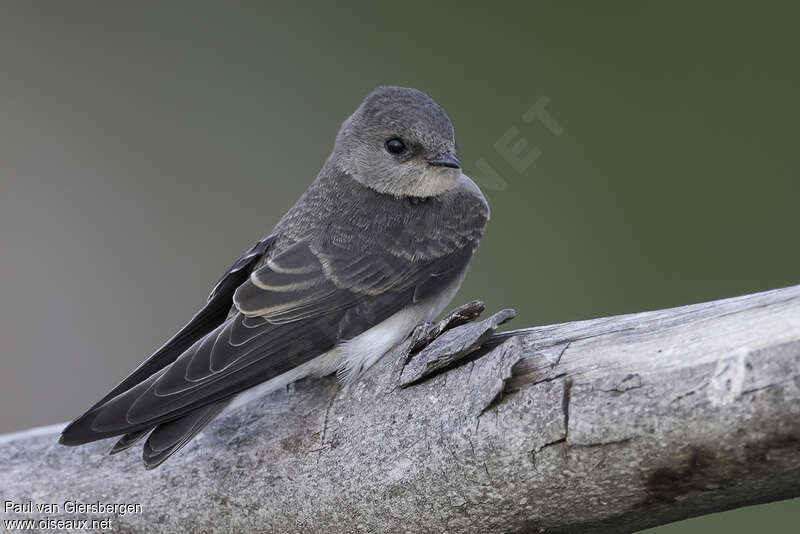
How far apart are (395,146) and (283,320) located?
1.92 ft

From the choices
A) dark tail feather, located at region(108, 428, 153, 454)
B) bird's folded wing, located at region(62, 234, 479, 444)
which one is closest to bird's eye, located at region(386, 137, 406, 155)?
bird's folded wing, located at region(62, 234, 479, 444)

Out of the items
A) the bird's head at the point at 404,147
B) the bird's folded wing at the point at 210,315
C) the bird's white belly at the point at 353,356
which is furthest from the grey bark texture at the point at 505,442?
the bird's head at the point at 404,147

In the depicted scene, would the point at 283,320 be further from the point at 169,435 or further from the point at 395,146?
the point at 395,146

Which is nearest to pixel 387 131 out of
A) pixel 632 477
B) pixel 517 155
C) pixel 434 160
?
pixel 434 160

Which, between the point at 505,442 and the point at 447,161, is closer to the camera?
the point at 505,442

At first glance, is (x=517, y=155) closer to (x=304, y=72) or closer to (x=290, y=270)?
(x=290, y=270)

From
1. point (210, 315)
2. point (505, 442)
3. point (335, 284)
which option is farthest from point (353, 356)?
point (505, 442)

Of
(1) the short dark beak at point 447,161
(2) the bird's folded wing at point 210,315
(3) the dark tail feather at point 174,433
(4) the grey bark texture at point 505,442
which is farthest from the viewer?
(1) the short dark beak at point 447,161

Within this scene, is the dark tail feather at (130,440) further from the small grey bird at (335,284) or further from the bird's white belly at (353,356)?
the bird's white belly at (353,356)

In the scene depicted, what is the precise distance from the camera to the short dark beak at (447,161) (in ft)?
6.64

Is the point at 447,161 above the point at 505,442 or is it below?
above

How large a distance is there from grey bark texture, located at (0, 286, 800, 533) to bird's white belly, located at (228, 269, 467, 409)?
0.03 m

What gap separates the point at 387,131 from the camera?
2.09 metres

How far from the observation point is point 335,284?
1800 millimetres
